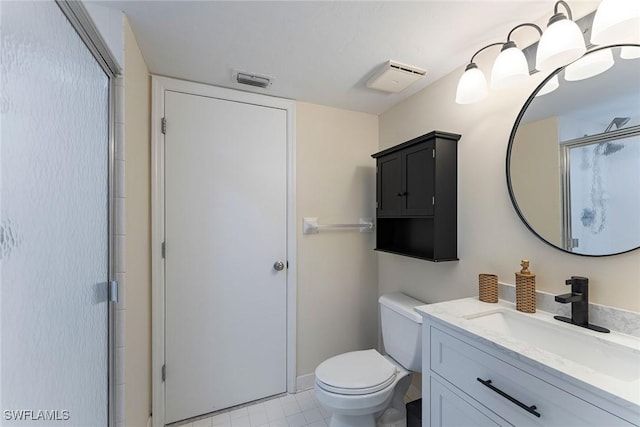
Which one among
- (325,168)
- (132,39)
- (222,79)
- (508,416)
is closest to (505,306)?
(508,416)

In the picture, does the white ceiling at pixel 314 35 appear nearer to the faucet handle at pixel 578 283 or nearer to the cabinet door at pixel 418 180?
the cabinet door at pixel 418 180

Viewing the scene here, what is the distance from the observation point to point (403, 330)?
158 cm

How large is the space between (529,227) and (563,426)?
72 cm

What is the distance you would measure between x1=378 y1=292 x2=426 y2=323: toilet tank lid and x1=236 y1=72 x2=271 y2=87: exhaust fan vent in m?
1.53

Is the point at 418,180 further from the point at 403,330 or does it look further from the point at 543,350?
the point at 543,350

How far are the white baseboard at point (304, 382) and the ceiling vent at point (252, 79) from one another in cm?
195

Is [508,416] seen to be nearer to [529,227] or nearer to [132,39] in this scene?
[529,227]

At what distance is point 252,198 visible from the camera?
6.05 ft

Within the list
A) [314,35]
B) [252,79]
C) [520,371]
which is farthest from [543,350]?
[252,79]

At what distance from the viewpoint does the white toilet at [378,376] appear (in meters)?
1.34

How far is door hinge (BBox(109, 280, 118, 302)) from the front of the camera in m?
1.12

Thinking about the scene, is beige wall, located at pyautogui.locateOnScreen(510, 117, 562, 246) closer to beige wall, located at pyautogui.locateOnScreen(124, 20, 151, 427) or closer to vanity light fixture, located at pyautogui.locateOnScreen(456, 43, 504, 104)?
vanity light fixture, located at pyautogui.locateOnScreen(456, 43, 504, 104)

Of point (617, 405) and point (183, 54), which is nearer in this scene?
point (617, 405)

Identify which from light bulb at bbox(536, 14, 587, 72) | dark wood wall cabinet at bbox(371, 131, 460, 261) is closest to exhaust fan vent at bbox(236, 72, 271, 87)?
dark wood wall cabinet at bbox(371, 131, 460, 261)
